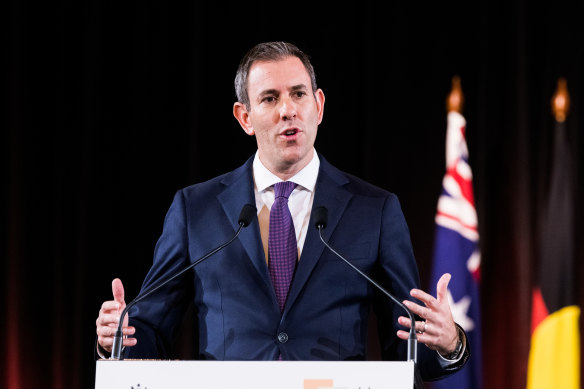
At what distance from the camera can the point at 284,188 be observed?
2.08 metres

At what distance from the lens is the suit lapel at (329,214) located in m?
1.89

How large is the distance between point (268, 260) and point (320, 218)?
280 millimetres

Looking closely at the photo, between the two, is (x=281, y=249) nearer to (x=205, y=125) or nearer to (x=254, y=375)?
Result: (x=254, y=375)

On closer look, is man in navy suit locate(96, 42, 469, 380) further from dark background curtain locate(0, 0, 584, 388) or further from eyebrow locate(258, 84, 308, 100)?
dark background curtain locate(0, 0, 584, 388)

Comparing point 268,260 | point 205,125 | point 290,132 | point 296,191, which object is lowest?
point 268,260

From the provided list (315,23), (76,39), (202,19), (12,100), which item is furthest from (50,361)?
(315,23)

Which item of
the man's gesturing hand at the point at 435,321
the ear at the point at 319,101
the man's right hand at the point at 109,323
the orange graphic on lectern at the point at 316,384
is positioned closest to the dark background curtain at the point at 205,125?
the ear at the point at 319,101

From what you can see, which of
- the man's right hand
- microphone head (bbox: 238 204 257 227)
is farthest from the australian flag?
the man's right hand

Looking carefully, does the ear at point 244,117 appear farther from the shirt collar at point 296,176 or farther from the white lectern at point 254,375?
the white lectern at point 254,375

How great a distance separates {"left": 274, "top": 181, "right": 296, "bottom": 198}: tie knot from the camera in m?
2.07

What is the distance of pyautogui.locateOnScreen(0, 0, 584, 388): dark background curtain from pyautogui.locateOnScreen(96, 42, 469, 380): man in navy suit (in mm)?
1341

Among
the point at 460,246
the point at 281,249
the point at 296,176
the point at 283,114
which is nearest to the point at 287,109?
the point at 283,114

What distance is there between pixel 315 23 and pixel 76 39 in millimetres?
1221

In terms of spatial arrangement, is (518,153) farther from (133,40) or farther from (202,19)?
(133,40)
